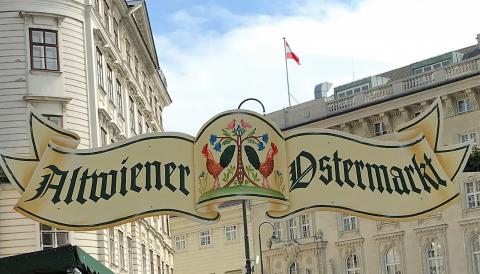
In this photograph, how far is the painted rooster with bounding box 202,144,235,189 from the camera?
528 inches

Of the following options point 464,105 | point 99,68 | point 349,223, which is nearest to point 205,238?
point 349,223

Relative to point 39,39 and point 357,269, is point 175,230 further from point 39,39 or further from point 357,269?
point 39,39

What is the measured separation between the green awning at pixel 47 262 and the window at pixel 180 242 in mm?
67156

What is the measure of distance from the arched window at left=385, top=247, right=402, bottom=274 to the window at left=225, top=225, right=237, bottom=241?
55.2 ft

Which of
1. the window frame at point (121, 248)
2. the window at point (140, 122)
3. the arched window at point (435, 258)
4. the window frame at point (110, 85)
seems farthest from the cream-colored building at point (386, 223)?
the window frame at point (121, 248)

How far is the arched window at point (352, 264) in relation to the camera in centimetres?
6194

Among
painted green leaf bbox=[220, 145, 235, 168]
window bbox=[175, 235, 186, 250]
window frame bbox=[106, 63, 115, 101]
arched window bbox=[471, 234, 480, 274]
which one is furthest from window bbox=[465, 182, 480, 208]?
painted green leaf bbox=[220, 145, 235, 168]

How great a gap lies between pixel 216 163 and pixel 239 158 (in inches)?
13.2

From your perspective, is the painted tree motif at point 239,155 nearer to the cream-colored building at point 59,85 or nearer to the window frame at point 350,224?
the cream-colored building at point 59,85

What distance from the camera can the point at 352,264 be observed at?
62.4 meters

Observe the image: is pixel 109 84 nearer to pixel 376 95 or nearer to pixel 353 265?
pixel 376 95

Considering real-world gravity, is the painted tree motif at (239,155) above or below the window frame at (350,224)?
below

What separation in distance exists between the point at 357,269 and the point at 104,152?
164ft

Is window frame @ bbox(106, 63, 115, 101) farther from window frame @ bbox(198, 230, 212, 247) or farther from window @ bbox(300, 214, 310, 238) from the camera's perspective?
window frame @ bbox(198, 230, 212, 247)
